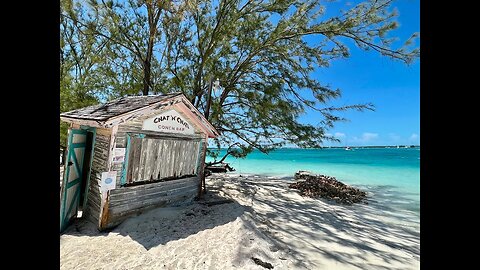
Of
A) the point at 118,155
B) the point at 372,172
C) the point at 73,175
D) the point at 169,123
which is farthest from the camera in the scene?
the point at 372,172

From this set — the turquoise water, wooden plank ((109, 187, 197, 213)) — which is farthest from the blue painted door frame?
the turquoise water

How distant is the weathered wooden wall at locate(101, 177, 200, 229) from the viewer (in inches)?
215

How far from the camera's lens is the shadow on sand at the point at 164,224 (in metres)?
5.10

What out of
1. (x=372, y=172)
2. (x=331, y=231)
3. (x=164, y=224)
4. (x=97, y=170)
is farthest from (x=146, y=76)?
(x=372, y=172)

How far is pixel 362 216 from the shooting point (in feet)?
27.3

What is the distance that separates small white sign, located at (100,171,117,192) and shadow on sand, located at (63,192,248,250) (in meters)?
0.96

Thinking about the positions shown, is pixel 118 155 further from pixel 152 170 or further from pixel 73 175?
pixel 73 175

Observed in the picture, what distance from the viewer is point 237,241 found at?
4859 millimetres

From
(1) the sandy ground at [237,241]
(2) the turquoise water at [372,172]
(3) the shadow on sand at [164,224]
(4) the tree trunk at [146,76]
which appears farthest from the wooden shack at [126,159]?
(2) the turquoise water at [372,172]

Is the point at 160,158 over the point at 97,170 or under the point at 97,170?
over

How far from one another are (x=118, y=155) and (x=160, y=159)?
1.17 metres

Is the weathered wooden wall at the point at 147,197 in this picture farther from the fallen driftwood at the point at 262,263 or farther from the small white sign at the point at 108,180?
the fallen driftwood at the point at 262,263
